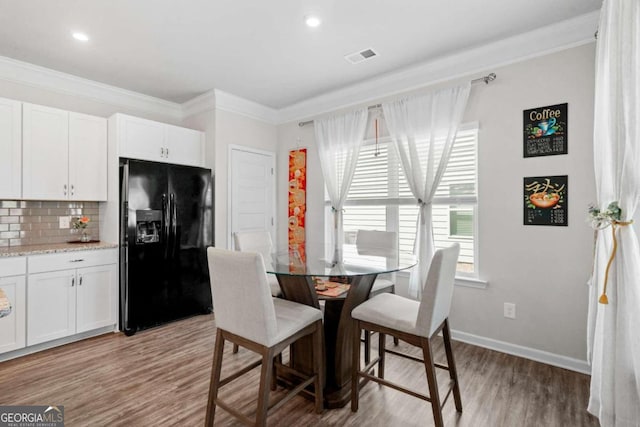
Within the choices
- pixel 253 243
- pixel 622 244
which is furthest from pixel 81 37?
pixel 622 244

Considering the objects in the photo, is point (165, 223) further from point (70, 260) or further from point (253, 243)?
point (253, 243)

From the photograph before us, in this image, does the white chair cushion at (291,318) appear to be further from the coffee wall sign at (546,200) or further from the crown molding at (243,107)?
the crown molding at (243,107)

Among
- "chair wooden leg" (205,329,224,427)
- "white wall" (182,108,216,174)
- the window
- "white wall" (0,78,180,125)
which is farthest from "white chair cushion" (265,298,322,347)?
"white wall" (0,78,180,125)

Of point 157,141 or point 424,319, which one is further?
point 157,141

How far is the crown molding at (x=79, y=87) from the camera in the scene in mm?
3027

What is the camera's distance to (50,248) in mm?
2881

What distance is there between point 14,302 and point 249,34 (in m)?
2.92

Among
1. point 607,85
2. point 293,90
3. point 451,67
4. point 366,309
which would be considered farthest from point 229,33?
point 607,85

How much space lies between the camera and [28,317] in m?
2.72

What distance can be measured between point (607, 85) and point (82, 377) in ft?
12.8

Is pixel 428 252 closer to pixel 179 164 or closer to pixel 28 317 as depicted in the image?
pixel 179 164

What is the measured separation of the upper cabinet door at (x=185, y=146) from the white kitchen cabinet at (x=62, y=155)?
631 mm

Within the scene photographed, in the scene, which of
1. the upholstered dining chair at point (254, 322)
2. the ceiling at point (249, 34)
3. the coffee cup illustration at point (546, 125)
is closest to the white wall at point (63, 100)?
the ceiling at point (249, 34)

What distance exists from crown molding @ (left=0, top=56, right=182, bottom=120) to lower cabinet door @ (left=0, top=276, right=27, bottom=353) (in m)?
1.90
